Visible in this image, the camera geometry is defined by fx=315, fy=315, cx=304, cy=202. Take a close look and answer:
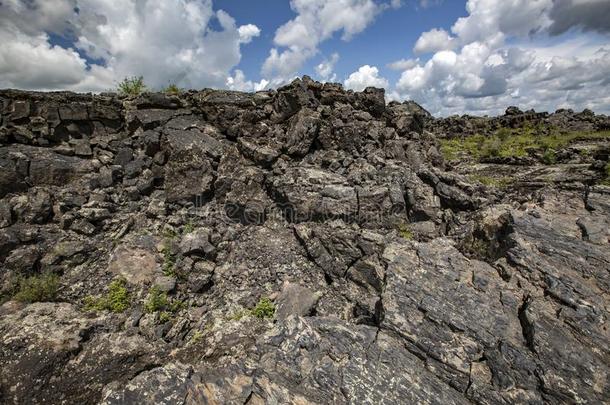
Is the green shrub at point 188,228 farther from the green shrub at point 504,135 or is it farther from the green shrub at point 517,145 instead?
the green shrub at point 504,135

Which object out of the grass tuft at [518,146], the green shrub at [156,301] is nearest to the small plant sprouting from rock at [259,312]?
the green shrub at [156,301]

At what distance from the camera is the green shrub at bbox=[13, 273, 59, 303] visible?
1011cm

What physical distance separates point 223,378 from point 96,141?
13.8m

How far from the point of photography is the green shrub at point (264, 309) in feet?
34.1

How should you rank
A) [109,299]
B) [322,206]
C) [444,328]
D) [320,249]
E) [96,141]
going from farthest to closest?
[96,141]
[322,206]
[320,249]
[109,299]
[444,328]

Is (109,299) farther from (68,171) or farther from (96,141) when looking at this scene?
(96,141)

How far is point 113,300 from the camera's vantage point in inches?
414

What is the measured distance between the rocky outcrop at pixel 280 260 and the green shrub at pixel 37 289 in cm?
7

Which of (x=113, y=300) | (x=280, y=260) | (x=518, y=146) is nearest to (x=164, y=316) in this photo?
(x=113, y=300)

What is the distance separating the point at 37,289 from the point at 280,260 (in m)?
8.07

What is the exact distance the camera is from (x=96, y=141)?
15.7 metres

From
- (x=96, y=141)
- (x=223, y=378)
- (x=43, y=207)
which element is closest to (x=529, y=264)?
(x=223, y=378)

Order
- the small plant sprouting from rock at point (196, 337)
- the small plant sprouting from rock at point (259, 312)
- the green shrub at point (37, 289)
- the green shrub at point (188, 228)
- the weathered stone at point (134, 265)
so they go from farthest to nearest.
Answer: the green shrub at point (188, 228) < the weathered stone at point (134, 265) < the small plant sprouting from rock at point (259, 312) < the green shrub at point (37, 289) < the small plant sprouting from rock at point (196, 337)

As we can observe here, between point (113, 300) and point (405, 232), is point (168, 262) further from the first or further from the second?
point (405, 232)
